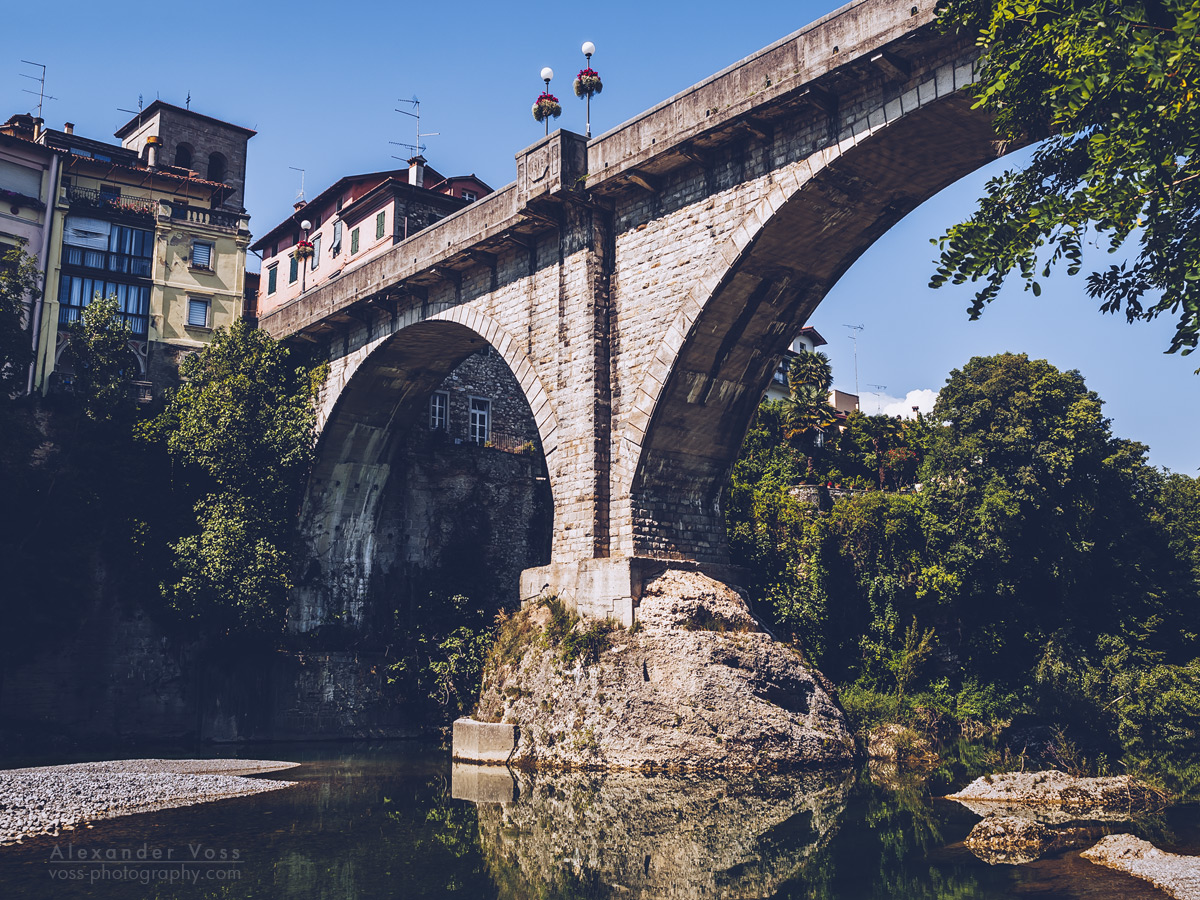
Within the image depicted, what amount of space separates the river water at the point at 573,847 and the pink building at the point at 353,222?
25143 mm

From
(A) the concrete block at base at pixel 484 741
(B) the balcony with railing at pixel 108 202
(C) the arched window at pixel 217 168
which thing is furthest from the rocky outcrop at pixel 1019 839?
(C) the arched window at pixel 217 168

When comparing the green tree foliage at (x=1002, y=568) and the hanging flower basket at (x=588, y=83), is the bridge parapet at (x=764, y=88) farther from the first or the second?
the green tree foliage at (x=1002, y=568)

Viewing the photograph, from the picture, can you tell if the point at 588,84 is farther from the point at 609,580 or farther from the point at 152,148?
the point at 152,148

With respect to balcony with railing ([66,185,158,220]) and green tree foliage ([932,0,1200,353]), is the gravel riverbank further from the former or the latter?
balcony with railing ([66,185,158,220])

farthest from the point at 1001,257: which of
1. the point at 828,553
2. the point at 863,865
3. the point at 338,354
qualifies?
the point at 338,354

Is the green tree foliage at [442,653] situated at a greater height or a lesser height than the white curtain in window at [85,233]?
lesser

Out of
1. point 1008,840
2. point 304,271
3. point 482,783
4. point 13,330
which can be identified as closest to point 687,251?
point 482,783

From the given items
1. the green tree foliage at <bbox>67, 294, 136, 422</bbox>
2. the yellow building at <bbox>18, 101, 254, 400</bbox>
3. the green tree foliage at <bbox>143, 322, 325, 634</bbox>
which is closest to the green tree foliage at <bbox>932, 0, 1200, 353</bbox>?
Result: the green tree foliage at <bbox>143, 322, 325, 634</bbox>

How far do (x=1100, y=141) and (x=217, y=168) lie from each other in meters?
37.2

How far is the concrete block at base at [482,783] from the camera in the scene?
15359mm

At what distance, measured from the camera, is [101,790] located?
14758mm

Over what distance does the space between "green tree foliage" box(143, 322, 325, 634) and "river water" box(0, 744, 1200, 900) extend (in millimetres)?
10687

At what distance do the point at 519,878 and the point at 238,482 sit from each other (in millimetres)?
19726

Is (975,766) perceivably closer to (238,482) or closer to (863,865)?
(863,865)
